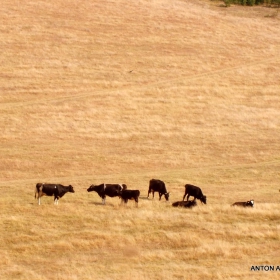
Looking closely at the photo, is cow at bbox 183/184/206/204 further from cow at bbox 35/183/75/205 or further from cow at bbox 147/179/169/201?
cow at bbox 35/183/75/205

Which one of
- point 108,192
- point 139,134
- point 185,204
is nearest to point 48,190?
point 108,192

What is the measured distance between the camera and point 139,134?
165ft

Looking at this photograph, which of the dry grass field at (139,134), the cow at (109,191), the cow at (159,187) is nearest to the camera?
the dry grass field at (139,134)

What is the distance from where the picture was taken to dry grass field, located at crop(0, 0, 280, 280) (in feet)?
80.2

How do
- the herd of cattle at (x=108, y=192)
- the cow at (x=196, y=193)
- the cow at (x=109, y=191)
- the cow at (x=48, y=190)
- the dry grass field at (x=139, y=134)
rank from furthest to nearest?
the cow at (x=196, y=193)
the cow at (x=109, y=191)
the cow at (x=48, y=190)
the herd of cattle at (x=108, y=192)
the dry grass field at (x=139, y=134)

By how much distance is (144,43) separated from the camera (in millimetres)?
75312

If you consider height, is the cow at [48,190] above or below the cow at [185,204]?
below

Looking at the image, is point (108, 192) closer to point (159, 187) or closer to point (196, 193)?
point (159, 187)

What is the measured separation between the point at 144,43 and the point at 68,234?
51.3 m

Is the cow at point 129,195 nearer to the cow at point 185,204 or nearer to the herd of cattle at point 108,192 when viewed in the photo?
the herd of cattle at point 108,192

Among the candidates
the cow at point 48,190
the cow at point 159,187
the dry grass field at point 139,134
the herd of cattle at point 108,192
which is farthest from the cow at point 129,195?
the cow at point 48,190

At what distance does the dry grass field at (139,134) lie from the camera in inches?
963

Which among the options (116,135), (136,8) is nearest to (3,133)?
(116,135)

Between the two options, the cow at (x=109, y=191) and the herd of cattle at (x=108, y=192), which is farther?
the cow at (x=109, y=191)
